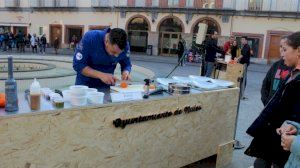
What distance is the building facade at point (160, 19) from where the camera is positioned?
2481 centimetres

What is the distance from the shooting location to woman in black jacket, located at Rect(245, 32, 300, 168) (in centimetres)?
256

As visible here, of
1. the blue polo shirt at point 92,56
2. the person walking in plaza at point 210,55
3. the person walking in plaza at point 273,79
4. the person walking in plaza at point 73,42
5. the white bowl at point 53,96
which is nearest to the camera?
the white bowl at point 53,96

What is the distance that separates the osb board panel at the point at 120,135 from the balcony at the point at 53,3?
29602 mm

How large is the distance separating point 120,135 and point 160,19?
25481 mm

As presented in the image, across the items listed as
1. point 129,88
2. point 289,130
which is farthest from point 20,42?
point 289,130

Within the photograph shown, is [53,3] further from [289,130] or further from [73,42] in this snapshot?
[289,130]

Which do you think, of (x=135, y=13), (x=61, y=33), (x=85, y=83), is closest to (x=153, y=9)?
(x=135, y=13)

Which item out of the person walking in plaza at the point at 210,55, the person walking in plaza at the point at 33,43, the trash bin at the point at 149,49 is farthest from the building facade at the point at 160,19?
the person walking in plaza at the point at 210,55

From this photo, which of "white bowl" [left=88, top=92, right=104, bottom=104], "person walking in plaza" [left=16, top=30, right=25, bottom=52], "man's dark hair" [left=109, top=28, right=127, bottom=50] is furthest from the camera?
"person walking in plaza" [left=16, top=30, right=25, bottom=52]

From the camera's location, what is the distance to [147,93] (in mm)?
3535

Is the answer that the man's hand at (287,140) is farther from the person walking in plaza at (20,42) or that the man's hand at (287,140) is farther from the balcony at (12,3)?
the balcony at (12,3)

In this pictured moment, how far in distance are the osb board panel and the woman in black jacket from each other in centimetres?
104

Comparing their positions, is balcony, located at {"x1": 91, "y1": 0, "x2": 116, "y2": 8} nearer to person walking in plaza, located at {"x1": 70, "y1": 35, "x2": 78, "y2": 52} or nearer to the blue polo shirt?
person walking in plaza, located at {"x1": 70, "y1": 35, "x2": 78, "y2": 52}

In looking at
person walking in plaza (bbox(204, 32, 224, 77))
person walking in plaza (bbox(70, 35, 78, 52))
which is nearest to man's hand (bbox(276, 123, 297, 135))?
person walking in plaza (bbox(204, 32, 224, 77))
